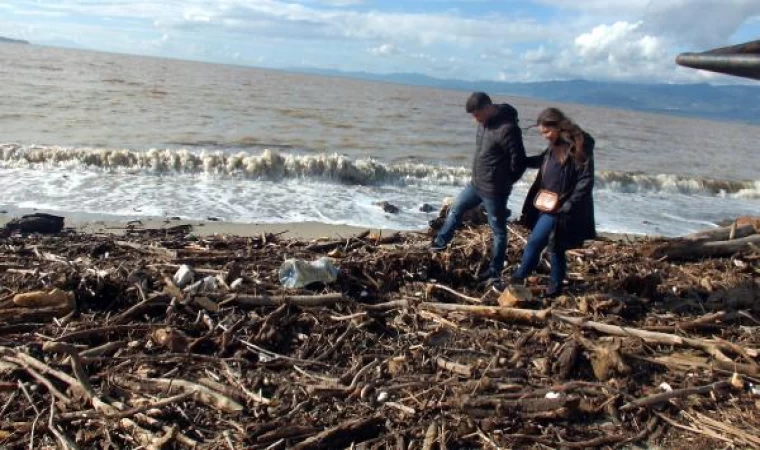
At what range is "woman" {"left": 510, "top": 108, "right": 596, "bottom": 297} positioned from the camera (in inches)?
194

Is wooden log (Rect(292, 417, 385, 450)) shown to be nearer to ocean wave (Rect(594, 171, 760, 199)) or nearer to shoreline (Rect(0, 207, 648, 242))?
shoreline (Rect(0, 207, 648, 242))

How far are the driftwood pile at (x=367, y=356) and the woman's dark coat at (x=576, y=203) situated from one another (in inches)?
23.0

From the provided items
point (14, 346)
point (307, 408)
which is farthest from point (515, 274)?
point (14, 346)

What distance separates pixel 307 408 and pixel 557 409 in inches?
59.2

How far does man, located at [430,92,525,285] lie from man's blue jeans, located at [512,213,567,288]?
34 cm

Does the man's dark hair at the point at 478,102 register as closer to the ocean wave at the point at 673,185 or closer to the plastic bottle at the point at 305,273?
the plastic bottle at the point at 305,273

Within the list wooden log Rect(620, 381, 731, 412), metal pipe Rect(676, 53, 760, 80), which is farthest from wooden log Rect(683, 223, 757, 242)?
metal pipe Rect(676, 53, 760, 80)

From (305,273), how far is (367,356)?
4.21 ft

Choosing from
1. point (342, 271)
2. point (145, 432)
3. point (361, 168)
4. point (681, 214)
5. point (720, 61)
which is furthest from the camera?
point (361, 168)

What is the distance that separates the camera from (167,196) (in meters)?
12.8

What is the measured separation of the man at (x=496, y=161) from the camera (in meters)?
5.59

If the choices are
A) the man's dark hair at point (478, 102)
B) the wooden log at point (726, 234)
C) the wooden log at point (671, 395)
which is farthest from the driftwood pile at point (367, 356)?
the man's dark hair at point (478, 102)

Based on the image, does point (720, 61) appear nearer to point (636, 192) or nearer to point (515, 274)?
point (515, 274)

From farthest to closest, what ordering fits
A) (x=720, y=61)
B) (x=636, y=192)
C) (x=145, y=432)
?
(x=636, y=192)
(x=145, y=432)
(x=720, y=61)
